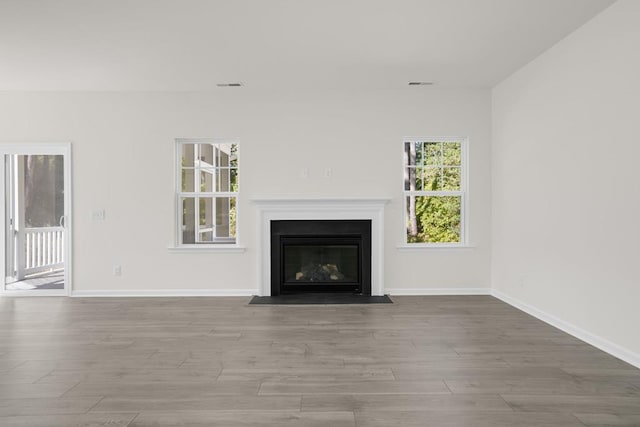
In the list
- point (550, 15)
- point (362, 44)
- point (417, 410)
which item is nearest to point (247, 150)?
point (362, 44)

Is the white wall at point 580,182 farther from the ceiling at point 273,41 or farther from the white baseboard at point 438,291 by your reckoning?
the white baseboard at point 438,291

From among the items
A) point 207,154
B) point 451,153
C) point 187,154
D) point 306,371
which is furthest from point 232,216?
point 306,371

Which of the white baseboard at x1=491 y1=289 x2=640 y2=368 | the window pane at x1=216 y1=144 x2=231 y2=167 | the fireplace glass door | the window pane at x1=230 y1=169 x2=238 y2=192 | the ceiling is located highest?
the ceiling

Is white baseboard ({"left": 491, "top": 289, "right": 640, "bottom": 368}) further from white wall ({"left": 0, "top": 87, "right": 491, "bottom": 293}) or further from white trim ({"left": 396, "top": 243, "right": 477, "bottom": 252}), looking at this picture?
white wall ({"left": 0, "top": 87, "right": 491, "bottom": 293})

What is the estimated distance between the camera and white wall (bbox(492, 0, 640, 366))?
3158 mm

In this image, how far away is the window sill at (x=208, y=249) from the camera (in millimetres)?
5590

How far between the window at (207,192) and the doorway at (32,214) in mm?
1525

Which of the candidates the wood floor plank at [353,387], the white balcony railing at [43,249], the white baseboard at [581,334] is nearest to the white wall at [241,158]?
the white balcony railing at [43,249]

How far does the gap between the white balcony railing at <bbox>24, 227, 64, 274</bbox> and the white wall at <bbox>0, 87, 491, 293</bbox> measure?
1.19 ft

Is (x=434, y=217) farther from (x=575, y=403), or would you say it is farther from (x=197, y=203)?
(x=575, y=403)

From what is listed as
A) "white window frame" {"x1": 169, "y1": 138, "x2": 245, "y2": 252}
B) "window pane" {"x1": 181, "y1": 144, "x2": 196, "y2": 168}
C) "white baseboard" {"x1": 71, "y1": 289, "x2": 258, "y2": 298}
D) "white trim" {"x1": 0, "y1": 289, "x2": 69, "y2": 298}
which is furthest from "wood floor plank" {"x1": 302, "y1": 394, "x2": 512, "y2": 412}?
"white trim" {"x1": 0, "y1": 289, "x2": 69, "y2": 298}

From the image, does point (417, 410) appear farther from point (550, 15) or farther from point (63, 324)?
point (63, 324)

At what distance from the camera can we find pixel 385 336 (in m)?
3.72

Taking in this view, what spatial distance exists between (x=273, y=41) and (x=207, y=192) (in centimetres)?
243
